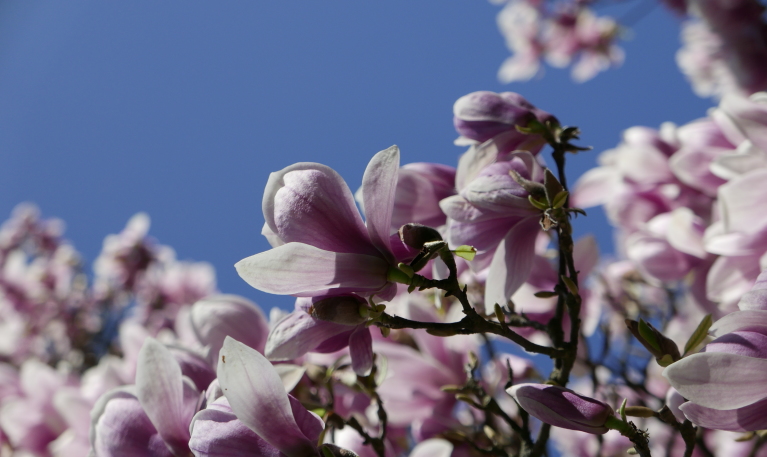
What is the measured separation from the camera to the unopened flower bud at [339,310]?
0.48 m

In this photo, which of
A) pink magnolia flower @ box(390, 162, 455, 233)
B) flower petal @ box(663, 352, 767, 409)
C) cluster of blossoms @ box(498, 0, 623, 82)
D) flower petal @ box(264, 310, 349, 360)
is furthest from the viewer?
cluster of blossoms @ box(498, 0, 623, 82)

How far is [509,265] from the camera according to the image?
613mm

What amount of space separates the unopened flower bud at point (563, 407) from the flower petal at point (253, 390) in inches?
7.7

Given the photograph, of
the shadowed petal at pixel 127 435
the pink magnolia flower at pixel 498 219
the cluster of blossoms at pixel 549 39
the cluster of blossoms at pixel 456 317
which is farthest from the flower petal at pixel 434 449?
the cluster of blossoms at pixel 549 39

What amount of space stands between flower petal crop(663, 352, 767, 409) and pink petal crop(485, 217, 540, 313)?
228mm

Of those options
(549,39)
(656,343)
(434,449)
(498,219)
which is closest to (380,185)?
(498,219)

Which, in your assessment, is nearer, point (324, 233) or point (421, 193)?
point (324, 233)

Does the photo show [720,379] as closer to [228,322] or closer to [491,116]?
[491,116]

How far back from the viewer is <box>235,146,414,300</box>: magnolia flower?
461mm

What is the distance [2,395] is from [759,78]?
6.35 feet

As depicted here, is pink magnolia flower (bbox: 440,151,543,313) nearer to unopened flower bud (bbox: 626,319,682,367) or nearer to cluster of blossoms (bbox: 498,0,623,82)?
unopened flower bud (bbox: 626,319,682,367)

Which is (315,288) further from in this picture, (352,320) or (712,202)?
(712,202)

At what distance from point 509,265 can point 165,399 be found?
0.38m

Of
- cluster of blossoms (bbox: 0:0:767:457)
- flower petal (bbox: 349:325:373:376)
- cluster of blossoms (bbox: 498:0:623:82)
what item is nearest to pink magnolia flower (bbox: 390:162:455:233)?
cluster of blossoms (bbox: 0:0:767:457)
